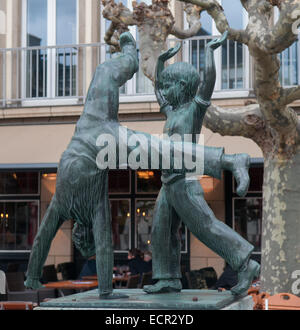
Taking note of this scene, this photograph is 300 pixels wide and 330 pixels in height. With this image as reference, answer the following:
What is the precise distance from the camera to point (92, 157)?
3908 mm

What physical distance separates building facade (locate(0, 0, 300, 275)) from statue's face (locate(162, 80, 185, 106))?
7970 mm

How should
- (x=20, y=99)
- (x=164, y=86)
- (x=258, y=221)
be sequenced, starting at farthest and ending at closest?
1. (x=258, y=221)
2. (x=20, y=99)
3. (x=164, y=86)

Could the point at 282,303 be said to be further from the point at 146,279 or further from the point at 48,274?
the point at 48,274

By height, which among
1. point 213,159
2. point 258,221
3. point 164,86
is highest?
point 164,86

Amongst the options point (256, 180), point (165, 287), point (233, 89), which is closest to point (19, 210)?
point (256, 180)

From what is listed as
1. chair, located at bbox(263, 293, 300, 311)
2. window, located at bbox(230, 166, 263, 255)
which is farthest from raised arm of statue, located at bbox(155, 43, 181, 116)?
window, located at bbox(230, 166, 263, 255)

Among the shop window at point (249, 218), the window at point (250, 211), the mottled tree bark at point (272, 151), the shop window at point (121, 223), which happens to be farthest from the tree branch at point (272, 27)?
the shop window at point (121, 223)

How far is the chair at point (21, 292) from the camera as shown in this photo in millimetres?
9391

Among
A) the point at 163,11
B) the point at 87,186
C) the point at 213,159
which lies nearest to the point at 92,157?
the point at 87,186

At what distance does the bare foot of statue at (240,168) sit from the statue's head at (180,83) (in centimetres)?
81

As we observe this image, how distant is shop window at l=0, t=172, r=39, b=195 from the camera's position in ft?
51.2

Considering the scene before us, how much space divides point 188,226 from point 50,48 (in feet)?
34.5

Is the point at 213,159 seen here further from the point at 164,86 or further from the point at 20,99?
the point at 20,99
